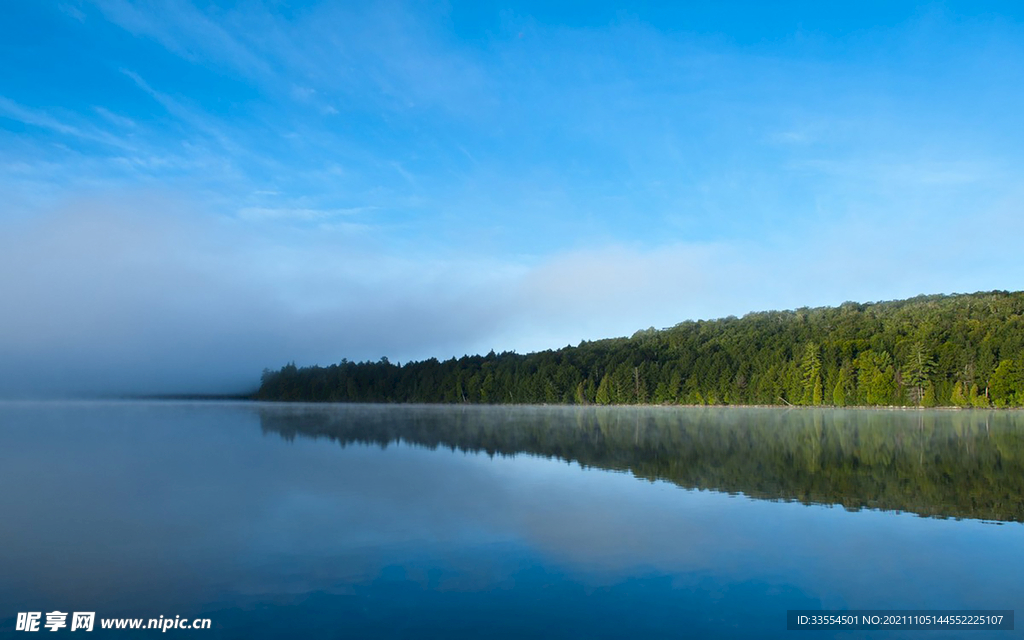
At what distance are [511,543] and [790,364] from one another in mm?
115289

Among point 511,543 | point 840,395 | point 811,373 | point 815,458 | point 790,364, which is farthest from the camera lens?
point 790,364

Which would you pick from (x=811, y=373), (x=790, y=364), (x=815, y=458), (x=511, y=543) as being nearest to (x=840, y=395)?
(x=811, y=373)

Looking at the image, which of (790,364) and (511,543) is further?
(790,364)

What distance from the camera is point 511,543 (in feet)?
52.7

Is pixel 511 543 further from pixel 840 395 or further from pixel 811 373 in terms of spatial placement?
pixel 811 373

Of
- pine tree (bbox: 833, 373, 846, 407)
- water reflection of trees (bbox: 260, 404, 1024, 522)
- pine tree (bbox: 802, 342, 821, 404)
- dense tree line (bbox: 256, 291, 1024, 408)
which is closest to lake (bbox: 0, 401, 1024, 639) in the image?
water reflection of trees (bbox: 260, 404, 1024, 522)

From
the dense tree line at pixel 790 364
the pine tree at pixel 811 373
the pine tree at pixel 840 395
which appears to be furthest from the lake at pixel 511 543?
the pine tree at pixel 811 373

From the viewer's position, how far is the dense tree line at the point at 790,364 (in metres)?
98.9

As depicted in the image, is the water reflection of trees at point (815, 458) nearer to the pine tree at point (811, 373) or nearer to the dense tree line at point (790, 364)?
the dense tree line at point (790, 364)

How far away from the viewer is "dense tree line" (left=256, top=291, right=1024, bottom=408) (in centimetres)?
9888

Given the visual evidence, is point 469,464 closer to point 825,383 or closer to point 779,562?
point 779,562

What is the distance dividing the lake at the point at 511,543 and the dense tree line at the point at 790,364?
7726cm

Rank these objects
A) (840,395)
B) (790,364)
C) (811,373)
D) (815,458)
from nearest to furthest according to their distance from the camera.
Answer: (815,458)
(840,395)
(811,373)
(790,364)

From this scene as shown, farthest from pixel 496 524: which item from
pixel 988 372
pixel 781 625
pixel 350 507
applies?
pixel 988 372
